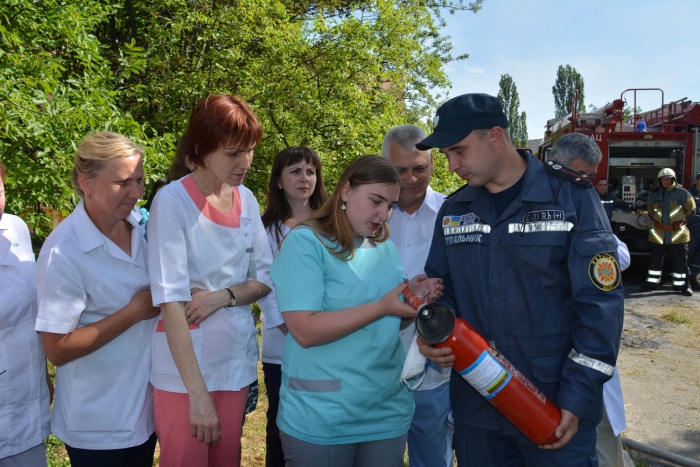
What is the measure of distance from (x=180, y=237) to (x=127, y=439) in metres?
0.83

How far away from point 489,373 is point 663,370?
5.13m

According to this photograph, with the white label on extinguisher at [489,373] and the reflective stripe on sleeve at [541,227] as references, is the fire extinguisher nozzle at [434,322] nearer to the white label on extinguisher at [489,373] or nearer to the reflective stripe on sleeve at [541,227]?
the white label on extinguisher at [489,373]

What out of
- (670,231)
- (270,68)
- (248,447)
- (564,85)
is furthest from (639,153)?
(564,85)

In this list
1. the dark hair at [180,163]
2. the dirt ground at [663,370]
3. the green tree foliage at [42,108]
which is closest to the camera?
the dark hair at [180,163]

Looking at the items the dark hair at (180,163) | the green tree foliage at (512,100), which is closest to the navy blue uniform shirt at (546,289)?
the dark hair at (180,163)

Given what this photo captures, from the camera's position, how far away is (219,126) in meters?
2.12

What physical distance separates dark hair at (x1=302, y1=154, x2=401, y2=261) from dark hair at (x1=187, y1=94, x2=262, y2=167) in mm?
424

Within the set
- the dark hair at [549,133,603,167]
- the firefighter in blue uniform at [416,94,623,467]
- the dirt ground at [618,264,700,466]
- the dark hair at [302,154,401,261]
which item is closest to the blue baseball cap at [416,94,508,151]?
the firefighter in blue uniform at [416,94,623,467]

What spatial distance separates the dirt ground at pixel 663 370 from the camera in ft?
14.4

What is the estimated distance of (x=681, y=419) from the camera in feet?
15.3

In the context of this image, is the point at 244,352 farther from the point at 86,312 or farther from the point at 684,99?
the point at 684,99

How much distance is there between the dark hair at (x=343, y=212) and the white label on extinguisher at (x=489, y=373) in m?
0.63

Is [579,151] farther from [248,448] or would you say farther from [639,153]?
[639,153]

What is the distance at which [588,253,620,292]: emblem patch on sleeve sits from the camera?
5.98 feet
